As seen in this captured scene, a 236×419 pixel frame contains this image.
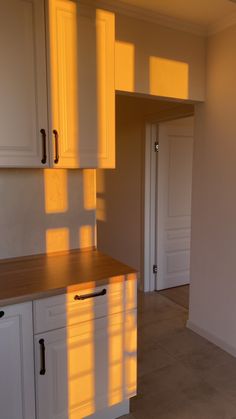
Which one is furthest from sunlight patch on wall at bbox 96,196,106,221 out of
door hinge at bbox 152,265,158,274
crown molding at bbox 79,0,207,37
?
crown molding at bbox 79,0,207,37

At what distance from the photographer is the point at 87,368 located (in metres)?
1.82

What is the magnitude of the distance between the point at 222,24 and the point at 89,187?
159 cm

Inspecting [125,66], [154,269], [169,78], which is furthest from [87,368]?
[154,269]

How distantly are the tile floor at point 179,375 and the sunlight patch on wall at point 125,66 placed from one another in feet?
6.64

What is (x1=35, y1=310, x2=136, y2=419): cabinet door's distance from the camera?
171 centimetres

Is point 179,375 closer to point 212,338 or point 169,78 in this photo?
point 212,338

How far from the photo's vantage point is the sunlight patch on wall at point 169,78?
2512 millimetres

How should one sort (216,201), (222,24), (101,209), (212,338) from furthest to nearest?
(101,209) → (212,338) → (216,201) → (222,24)

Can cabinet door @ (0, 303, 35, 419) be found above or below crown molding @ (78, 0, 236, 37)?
below

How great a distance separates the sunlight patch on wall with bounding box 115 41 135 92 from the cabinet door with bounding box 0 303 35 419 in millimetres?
1586

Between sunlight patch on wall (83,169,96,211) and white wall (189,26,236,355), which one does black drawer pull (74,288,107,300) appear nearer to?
sunlight patch on wall (83,169,96,211)

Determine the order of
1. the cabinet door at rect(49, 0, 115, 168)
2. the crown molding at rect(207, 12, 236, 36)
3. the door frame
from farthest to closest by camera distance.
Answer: the door frame
the crown molding at rect(207, 12, 236, 36)
the cabinet door at rect(49, 0, 115, 168)

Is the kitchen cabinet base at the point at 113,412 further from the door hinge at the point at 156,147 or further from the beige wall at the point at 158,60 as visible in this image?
the door hinge at the point at 156,147

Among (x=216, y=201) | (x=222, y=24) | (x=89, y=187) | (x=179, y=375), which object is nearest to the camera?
(x=89, y=187)
